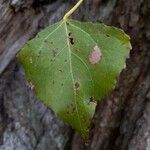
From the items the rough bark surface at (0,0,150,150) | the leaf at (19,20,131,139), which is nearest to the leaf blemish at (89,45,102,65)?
the leaf at (19,20,131,139)

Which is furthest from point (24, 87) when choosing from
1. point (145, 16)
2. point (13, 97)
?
point (145, 16)

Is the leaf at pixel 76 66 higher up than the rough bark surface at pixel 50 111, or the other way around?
the leaf at pixel 76 66

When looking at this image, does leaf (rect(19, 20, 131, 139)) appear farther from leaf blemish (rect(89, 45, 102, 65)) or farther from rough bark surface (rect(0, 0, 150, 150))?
rough bark surface (rect(0, 0, 150, 150))

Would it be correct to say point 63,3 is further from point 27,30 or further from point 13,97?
point 13,97

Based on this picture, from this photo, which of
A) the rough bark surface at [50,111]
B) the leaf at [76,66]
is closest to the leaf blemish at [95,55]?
the leaf at [76,66]

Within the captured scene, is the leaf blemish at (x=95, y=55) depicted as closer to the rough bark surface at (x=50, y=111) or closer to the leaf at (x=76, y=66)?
the leaf at (x=76, y=66)

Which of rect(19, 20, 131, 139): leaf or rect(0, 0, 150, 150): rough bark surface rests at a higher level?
rect(19, 20, 131, 139): leaf
